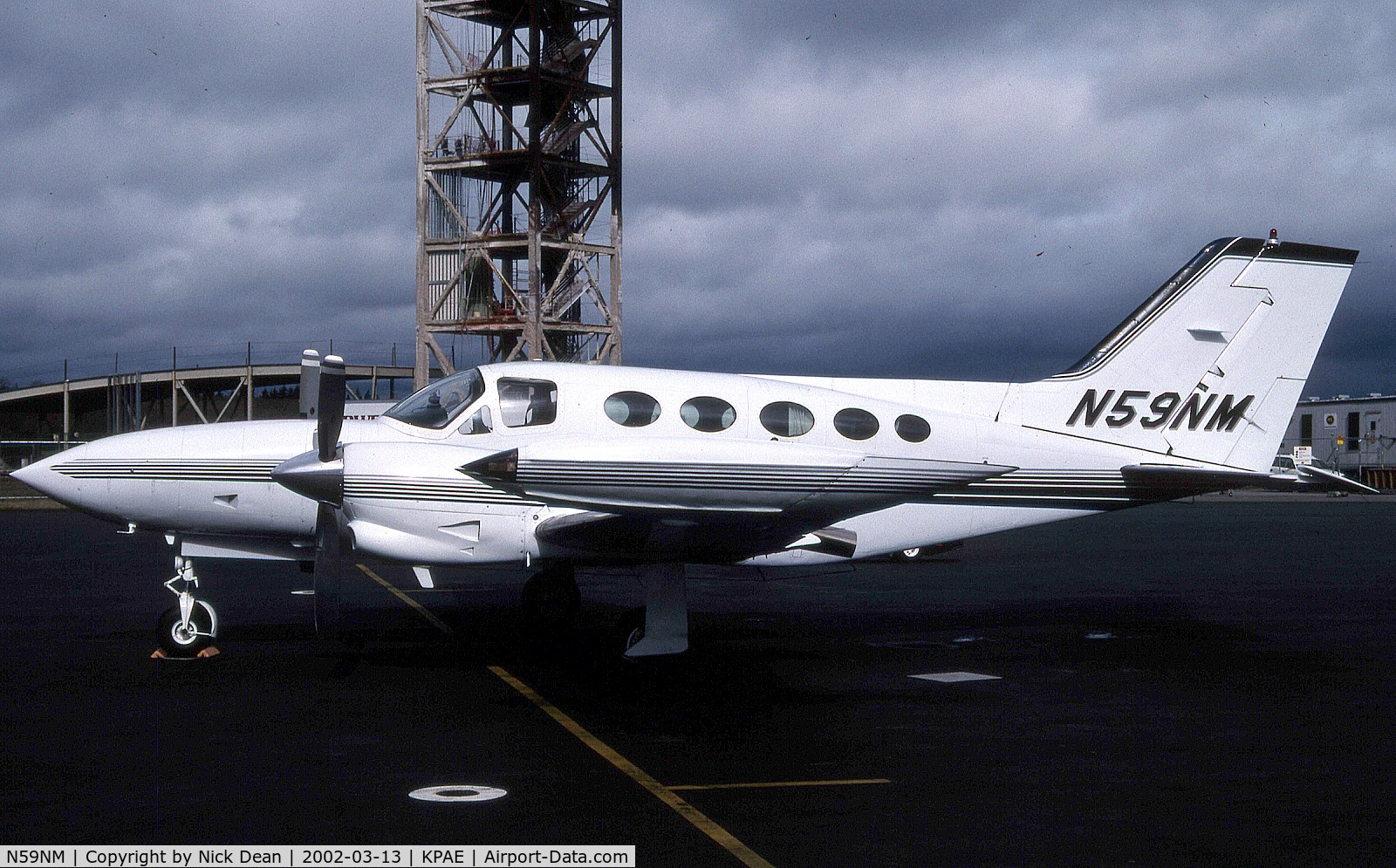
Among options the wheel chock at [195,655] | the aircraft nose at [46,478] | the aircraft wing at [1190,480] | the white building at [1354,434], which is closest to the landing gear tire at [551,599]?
the wheel chock at [195,655]

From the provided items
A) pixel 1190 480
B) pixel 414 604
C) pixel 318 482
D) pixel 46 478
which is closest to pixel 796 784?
pixel 318 482

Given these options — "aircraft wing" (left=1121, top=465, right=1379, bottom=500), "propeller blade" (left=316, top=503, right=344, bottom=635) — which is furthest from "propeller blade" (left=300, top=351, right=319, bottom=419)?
"aircraft wing" (left=1121, top=465, right=1379, bottom=500)

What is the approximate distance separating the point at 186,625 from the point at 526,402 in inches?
155

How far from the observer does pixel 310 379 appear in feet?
39.7

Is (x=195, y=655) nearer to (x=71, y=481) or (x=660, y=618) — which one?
(x=71, y=481)

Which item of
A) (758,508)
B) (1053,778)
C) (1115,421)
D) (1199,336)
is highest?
(1199,336)

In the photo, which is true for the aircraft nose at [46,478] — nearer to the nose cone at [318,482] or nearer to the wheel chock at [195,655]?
the wheel chock at [195,655]

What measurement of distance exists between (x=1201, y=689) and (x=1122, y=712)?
1531 millimetres

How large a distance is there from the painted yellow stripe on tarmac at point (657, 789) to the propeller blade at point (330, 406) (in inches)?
108

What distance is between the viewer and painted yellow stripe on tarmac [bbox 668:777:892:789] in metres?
7.36

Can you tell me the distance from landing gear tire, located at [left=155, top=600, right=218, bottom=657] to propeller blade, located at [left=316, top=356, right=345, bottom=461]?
2328 millimetres

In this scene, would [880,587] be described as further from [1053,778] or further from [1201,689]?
[1053,778]

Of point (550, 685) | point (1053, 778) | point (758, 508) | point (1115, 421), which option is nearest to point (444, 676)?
point (550, 685)

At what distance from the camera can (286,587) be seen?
19000mm
